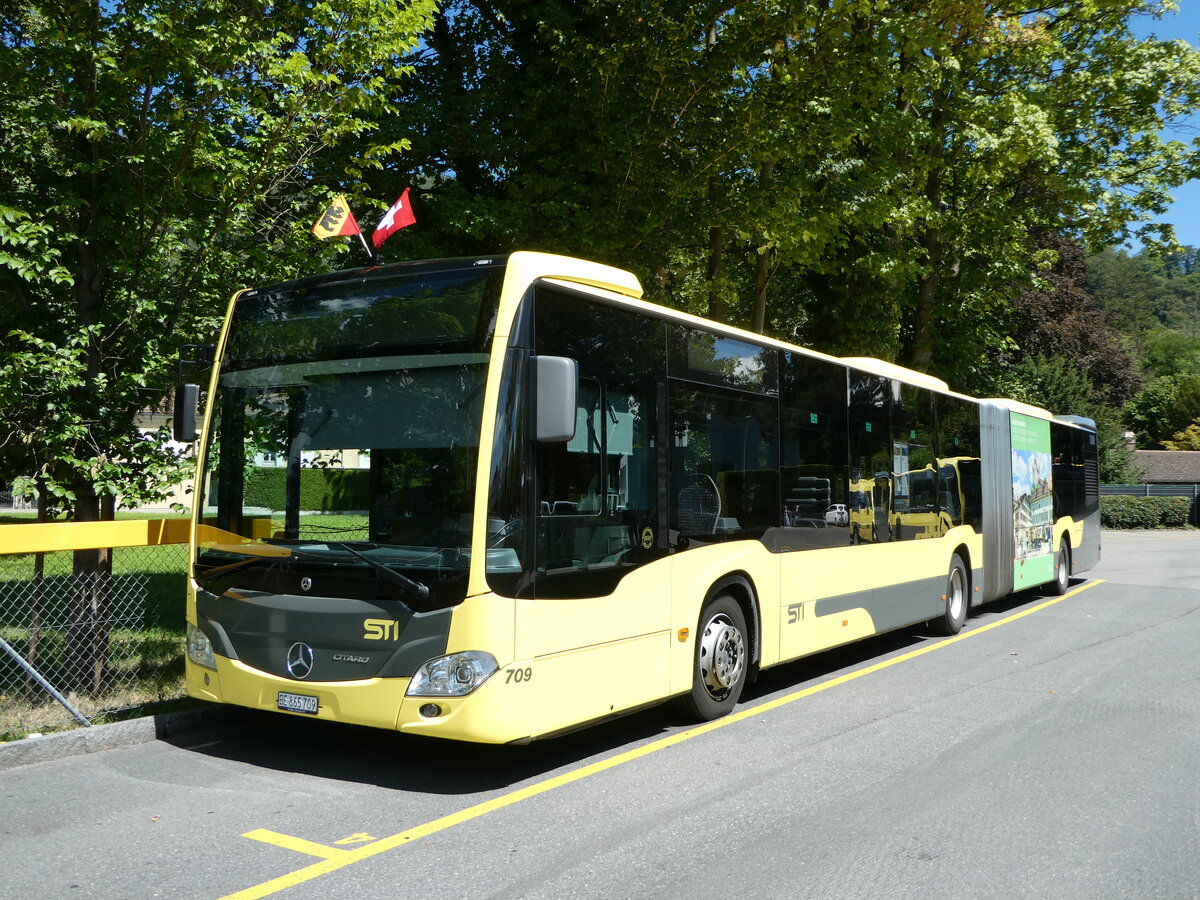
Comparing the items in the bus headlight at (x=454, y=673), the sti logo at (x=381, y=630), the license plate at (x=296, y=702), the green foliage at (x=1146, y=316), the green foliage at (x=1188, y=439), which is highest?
the green foliage at (x=1146, y=316)

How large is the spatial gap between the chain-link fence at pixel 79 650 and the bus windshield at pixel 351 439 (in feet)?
5.10

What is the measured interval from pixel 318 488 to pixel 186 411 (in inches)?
44.4

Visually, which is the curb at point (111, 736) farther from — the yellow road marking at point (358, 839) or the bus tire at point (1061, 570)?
the bus tire at point (1061, 570)

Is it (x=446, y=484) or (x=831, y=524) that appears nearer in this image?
(x=446, y=484)

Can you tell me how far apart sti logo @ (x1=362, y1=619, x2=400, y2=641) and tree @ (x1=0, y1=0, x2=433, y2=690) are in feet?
9.52

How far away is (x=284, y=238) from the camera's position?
8.44m

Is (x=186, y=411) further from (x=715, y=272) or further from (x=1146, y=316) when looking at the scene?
(x=1146, y=316)

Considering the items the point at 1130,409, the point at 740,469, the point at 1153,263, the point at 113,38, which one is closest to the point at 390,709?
the point at 740,469

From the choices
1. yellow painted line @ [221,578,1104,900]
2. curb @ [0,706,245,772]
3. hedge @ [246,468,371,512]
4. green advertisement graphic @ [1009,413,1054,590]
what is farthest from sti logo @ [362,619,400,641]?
green advertisement graphic @ [1009,413,1054,590]

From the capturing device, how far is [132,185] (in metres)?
7.70

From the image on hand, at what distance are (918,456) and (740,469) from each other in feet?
14.2

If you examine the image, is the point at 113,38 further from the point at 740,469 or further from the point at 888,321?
the point at 888,321

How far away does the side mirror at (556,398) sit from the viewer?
18.2 feet

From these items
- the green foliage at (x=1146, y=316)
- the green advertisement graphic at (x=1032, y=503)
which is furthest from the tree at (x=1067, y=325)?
the green foliage at (x=1146, y=316)
